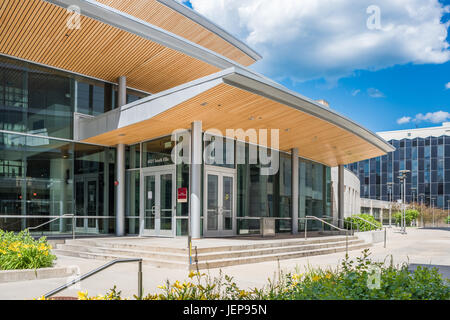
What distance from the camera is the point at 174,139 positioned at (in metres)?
15.5

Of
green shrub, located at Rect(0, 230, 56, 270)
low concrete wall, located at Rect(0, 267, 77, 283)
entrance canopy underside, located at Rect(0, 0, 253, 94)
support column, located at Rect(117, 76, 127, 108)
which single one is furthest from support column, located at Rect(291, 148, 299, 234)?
green shrub, located at Rect(0, 230, 56, 270)

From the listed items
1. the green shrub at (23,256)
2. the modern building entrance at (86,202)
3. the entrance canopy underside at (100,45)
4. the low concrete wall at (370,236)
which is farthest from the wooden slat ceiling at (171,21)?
the green shrub at (23,256)

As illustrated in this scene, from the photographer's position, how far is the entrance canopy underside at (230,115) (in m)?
11.4

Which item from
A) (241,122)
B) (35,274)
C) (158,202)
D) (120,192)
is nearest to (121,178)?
(120,192)

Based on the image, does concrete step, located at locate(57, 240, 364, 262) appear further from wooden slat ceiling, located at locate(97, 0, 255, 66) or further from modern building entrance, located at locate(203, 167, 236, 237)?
wooden slat ceiling, located at locate(97, 0, 255, 66)

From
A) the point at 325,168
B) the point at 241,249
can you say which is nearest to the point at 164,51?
the point at 241,249

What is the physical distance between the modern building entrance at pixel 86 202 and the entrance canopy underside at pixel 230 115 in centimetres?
167

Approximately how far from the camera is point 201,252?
11.0 meters

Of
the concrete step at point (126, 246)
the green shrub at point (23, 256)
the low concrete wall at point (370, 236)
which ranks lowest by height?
the low concrete wall at point (370, 236)

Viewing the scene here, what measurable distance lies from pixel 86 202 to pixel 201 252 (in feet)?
24.9

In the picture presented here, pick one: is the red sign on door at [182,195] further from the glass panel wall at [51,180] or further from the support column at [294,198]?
the support column at [294,198]

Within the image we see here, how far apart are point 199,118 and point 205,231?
441 centimetres

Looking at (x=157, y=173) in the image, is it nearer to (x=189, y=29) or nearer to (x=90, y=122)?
(x=90, y=122)

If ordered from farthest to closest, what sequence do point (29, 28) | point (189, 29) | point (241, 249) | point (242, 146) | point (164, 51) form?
point (189, 29) < point (242, 146) < point (164, 51) < point (29, 28) < point (241, 249)
